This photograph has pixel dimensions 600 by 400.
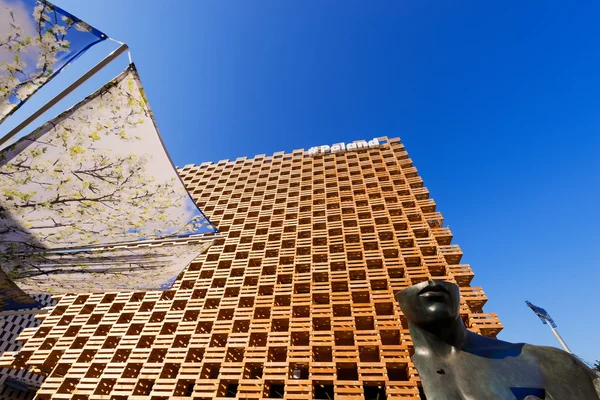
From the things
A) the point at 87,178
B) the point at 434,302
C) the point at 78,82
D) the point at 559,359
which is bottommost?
the point at 559,359

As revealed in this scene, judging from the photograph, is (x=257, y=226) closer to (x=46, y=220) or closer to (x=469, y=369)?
(x=46, y=220)

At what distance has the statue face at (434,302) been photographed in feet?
12.0

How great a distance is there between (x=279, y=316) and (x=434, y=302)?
37.5 feet

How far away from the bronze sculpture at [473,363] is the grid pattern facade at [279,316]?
26.2 ft

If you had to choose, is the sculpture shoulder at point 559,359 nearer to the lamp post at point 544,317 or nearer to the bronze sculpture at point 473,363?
the bronze sculpture at point 473,363

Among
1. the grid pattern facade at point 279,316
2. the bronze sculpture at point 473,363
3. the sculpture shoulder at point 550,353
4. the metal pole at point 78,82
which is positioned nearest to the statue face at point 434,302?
the bronze sculpture at point 473,363

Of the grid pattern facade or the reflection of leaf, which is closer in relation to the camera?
the reflection of leaf

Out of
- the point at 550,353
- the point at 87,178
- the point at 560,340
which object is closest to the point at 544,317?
the point at 560,340

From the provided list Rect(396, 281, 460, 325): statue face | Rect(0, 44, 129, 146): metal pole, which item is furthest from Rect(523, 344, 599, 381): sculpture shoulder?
Rect(0, 44, 129, 146): metal pole

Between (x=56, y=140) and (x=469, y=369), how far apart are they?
6062mm

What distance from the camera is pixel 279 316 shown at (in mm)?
14086

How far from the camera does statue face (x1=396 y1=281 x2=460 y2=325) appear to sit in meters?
3.64

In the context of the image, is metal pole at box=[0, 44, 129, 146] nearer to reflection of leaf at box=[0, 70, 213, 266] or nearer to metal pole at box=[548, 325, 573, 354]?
reflection of leaf at box=[0, 70, 213, 266]

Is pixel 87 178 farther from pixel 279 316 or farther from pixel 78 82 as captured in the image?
pixel 279 316
